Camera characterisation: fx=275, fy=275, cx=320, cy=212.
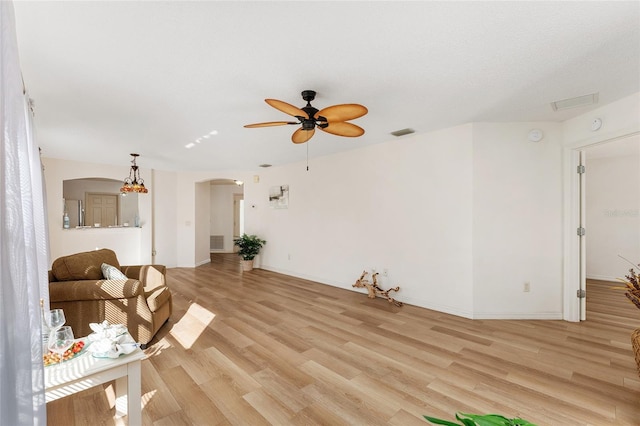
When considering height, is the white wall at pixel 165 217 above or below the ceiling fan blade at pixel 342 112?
below

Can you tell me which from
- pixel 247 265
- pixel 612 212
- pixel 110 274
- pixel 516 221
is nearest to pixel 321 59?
pixel 110 274

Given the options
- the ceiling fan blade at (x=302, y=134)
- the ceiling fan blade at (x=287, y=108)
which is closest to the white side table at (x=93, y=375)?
the ceiling fan blade at (x=287, y=108)

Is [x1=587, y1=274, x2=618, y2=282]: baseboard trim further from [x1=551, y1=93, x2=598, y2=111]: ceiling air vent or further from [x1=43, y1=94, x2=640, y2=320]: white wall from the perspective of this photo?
[x1=551, y1=93, x2=598, y2=111]: ceiling air vent

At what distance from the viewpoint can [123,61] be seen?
7.06 ft

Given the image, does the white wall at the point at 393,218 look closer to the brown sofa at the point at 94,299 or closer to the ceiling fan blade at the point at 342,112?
the ceiling fan blade at the point at 342,112

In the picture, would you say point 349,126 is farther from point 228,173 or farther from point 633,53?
point 228,173

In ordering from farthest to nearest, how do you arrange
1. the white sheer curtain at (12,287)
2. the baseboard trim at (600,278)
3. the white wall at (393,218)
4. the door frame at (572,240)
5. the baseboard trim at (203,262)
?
the baseboard trim at (203,262)
the baseboard trim at (600,278)
the white wall at (393,218)
the door frame at (572,240)
the white sheer curtain at (12,287)

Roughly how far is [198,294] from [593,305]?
611 centimetres

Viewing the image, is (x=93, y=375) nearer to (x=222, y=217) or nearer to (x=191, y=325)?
(x=191, y=325)

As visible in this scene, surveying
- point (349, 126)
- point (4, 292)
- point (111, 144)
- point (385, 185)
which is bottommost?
point (4, 292)

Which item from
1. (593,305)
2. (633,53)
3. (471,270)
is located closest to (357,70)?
(633,53)

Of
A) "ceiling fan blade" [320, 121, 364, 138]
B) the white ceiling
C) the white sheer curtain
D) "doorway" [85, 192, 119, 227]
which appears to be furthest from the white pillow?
"doorway" [85, 192, 119, 227]

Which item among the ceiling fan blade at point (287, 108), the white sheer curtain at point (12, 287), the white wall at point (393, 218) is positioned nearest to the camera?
the white sheer curtain at point (12, 287)

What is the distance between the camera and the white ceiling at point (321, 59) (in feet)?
5.43
